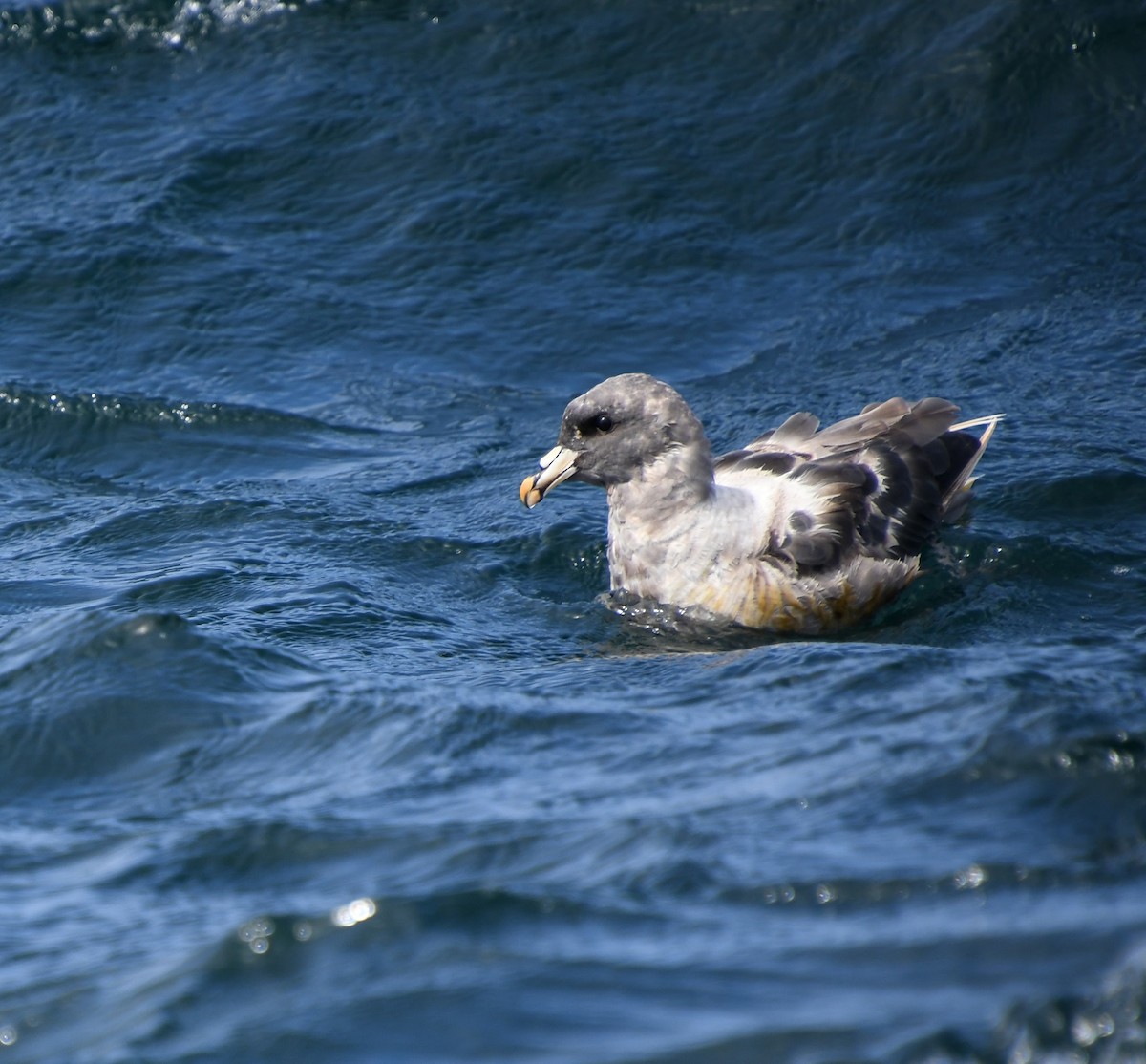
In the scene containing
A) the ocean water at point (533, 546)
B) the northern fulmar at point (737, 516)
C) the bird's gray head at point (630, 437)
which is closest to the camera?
the ocean water at point (533, 546)

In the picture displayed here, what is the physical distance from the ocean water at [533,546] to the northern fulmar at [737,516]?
0.22 m

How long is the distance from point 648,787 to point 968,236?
6731 mm

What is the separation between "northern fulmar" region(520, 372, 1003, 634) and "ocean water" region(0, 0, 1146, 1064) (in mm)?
218

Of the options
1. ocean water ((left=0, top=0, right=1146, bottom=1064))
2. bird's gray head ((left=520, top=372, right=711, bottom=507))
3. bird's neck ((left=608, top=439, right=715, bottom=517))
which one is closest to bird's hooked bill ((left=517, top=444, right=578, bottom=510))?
bird's gray head ((left=520, top=372, right=711, bottom=507))

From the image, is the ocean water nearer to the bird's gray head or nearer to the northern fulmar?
the northern fulmar

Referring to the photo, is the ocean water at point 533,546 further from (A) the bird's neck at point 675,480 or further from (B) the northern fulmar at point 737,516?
(A) the bird's neck at point 675,480

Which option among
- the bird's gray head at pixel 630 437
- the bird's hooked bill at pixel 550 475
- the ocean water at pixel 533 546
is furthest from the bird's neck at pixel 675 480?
the ocean water at pixel 533 546

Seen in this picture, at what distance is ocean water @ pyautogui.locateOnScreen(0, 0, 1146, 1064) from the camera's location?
390 cm

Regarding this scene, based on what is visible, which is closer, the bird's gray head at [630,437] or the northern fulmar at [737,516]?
the northern fulmar at [737,516]

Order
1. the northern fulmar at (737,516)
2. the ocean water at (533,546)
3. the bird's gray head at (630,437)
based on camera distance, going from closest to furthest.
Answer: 1. the ocean water at (533,546)
2. the northern fulmar at (737,516)
3. the bird's gray head at (630,437)

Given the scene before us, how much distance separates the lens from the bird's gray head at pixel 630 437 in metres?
7.07

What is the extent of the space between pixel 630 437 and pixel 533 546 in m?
1.00

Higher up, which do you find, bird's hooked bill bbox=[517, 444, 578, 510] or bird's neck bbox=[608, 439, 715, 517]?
bird's hooked bill bbox=[517, 444, 578, 510]

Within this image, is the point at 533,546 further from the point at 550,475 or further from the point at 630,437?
the point at 630,437
